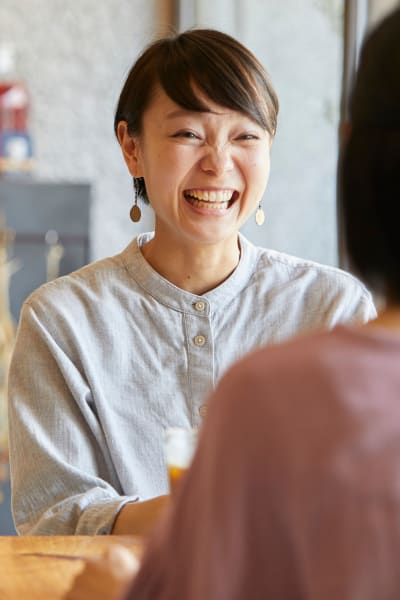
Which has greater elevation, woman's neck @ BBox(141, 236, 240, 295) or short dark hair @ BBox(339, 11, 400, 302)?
short dark hair @ BBox(339, 11, 400, 302)

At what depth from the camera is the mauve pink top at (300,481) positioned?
0.51 meters

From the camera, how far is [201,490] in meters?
0.55

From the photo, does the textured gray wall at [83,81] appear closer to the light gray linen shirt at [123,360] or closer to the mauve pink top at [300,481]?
the light gray linen shirt at [123,360]

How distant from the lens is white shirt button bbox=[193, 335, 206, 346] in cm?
150

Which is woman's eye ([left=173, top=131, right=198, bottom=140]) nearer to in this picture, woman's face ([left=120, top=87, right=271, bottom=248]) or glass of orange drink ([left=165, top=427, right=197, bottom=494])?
woman's face ([left=120, top=87, right=271, bottom=248])

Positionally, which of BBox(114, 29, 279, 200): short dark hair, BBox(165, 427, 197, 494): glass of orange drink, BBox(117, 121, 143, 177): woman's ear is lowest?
BBox(165, 427, 197, 494): glass of orange drink

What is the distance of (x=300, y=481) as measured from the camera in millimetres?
521

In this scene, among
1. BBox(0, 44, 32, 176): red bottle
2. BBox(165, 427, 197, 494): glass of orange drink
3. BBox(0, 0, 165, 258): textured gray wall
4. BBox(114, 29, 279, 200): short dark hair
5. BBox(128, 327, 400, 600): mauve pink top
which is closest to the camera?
BBox(128, 327, 400, 600): mauve pink top

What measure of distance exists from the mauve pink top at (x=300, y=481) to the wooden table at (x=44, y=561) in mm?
503

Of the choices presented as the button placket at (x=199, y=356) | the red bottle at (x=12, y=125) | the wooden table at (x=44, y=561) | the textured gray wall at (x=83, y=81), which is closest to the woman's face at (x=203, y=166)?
the button placket at (x=199, y=356)

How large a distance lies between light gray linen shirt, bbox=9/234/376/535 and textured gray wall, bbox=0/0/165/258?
294 cm

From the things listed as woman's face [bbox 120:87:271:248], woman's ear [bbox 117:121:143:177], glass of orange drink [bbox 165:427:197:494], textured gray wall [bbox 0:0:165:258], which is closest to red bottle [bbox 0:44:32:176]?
textured gray wall [bbox 0:0:165:258]

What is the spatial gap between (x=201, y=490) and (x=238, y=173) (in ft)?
3.25

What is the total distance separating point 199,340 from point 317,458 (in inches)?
38.8
